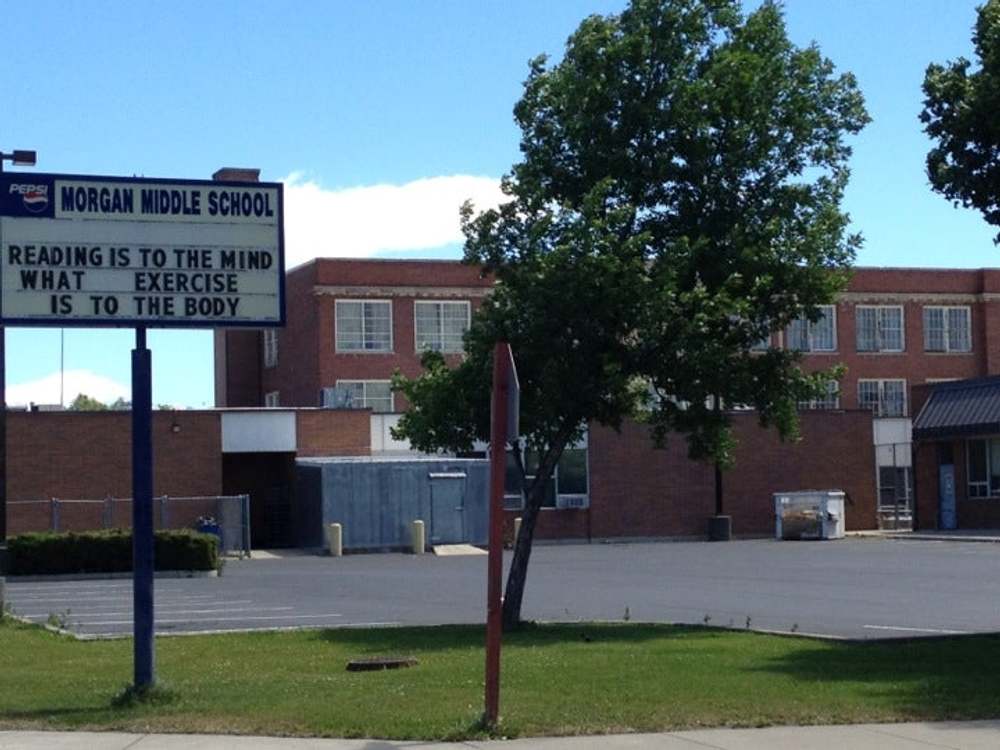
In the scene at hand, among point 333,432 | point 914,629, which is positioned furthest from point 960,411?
point 914,629

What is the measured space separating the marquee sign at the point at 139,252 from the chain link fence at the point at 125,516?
32.6m

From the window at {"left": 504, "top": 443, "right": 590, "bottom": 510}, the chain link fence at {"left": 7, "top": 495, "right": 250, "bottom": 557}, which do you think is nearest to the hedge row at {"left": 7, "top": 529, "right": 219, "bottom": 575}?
the chain link fence at {"left": 7, "top": 495, "right": 250, "bottom": 557}

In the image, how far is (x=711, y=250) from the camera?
22359 millimetres

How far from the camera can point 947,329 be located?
72.5 metres

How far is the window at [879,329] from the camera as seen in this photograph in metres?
71.6

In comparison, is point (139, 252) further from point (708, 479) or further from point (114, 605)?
point (708, 479)

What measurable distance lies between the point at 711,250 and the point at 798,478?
3676 centimetres

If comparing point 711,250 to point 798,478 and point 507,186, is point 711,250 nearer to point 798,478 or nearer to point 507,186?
point 507,186

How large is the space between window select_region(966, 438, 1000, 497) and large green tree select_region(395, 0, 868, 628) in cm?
3431

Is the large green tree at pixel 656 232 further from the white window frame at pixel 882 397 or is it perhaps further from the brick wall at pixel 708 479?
the white window frame at pixel 882 397

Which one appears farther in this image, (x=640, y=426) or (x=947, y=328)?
(x=947, y=328)

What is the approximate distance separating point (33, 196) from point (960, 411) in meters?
45.6

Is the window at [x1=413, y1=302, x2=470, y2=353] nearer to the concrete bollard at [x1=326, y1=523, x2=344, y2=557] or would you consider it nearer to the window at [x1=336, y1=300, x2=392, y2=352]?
the window at [x1=336, y1=300, x2=392, y2=352]

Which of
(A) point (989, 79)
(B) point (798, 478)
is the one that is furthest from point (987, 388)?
(A) point (989, 79)
